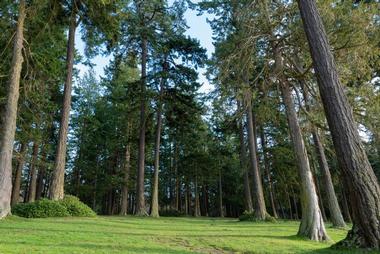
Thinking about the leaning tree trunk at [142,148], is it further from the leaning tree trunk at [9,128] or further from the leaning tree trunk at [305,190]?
the leaning tree trunk at [305,190]

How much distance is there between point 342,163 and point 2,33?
1394 centimetres

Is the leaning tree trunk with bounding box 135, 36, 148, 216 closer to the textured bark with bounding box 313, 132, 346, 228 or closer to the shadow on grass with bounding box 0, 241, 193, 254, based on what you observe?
the textured bark with bounding box 313, 132, 346, 228

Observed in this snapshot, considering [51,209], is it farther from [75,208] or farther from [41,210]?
[75,208]

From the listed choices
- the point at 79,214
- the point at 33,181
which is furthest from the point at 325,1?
the point at 33,181

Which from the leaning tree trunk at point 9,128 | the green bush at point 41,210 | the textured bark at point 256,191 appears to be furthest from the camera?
the textured bark at point 256,191

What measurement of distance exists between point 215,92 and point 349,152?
5.97 metres

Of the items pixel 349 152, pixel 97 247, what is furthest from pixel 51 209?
pixel 349 152

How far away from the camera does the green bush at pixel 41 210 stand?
12070mm

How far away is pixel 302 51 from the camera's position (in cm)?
1056

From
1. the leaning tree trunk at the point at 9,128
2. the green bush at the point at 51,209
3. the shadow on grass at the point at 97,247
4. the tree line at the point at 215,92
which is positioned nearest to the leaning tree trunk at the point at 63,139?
the tree line at the point at 215,92

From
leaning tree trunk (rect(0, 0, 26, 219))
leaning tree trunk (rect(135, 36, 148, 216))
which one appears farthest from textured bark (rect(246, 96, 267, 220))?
leaning tree trunk (rect(0, 0, 26, 219))

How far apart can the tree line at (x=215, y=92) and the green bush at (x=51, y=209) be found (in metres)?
0.84

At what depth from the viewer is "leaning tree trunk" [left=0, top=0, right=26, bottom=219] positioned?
34.5ft

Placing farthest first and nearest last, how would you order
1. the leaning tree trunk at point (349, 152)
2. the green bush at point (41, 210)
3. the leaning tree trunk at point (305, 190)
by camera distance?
1. the green bush at point (41, 210)
2. the leaning tree trunk at point (305, 190)
3. the leaning tree trunk at point (349, 152)
